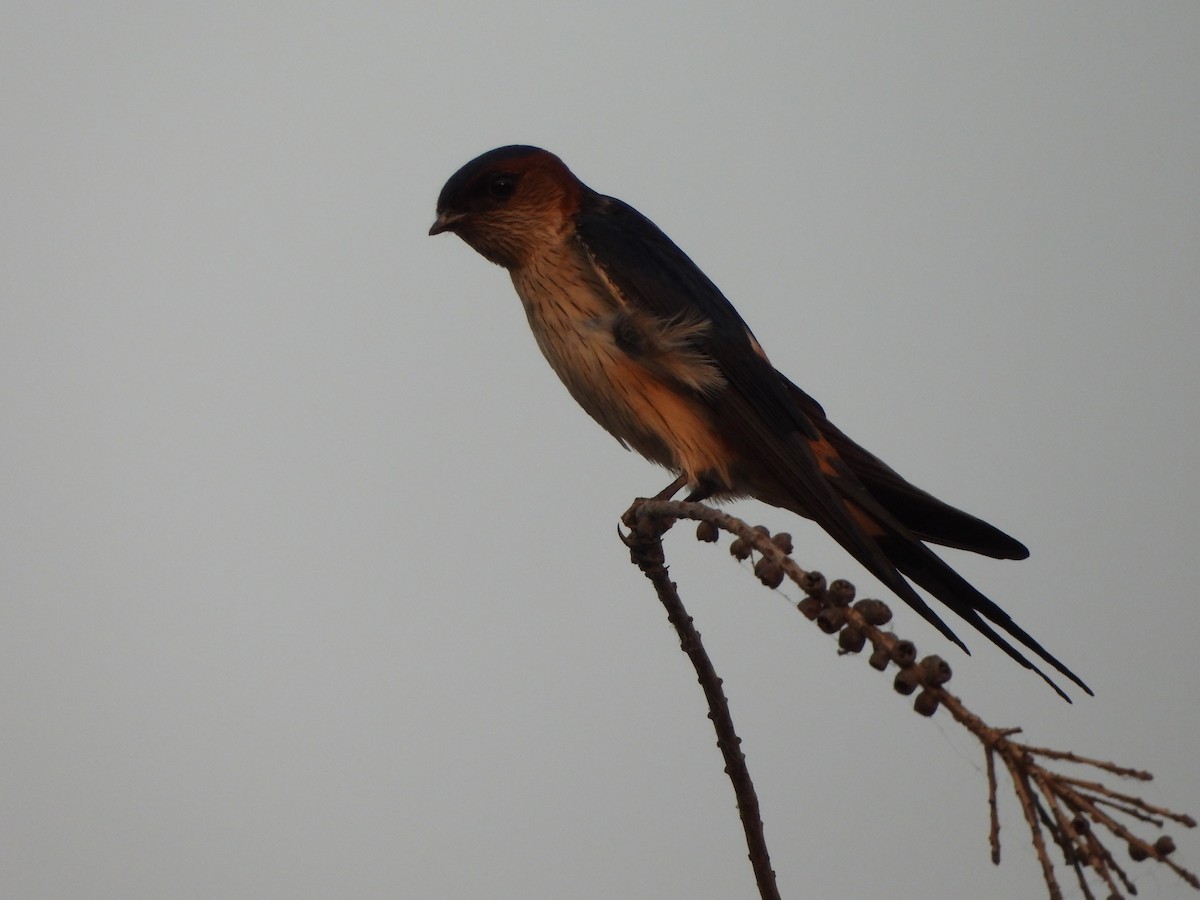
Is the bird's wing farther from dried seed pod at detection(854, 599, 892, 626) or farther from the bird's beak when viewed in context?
dried seed pod at detection(854, 599, 892, 626)

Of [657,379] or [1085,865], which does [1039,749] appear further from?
[657,379]

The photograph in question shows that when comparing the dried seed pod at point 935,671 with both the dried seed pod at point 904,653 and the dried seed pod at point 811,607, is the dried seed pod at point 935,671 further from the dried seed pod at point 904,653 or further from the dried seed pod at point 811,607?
the dried seed pod at point 811,607

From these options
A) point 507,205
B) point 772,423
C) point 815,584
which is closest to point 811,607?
point 815,584

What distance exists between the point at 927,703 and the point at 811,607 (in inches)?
11.9

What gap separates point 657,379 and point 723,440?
0.90 feet

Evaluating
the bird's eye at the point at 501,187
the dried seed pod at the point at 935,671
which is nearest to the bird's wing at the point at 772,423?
the bird's eye at the point at 501,187

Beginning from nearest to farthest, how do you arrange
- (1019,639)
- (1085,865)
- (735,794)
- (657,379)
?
(1085,865), (735,794), (1019,639), (657,379)

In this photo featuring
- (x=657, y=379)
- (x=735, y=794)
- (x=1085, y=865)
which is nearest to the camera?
(x=1085, y=865)

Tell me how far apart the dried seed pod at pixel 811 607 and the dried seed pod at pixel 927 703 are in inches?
10.8

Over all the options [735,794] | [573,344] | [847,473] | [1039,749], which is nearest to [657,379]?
[573,344]

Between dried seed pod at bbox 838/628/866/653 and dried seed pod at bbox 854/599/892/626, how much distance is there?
24mm

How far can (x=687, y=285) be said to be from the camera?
12.7ft

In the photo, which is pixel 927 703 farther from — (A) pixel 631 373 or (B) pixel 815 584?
(A) pixel 631 373

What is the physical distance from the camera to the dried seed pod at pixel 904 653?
1545mm
